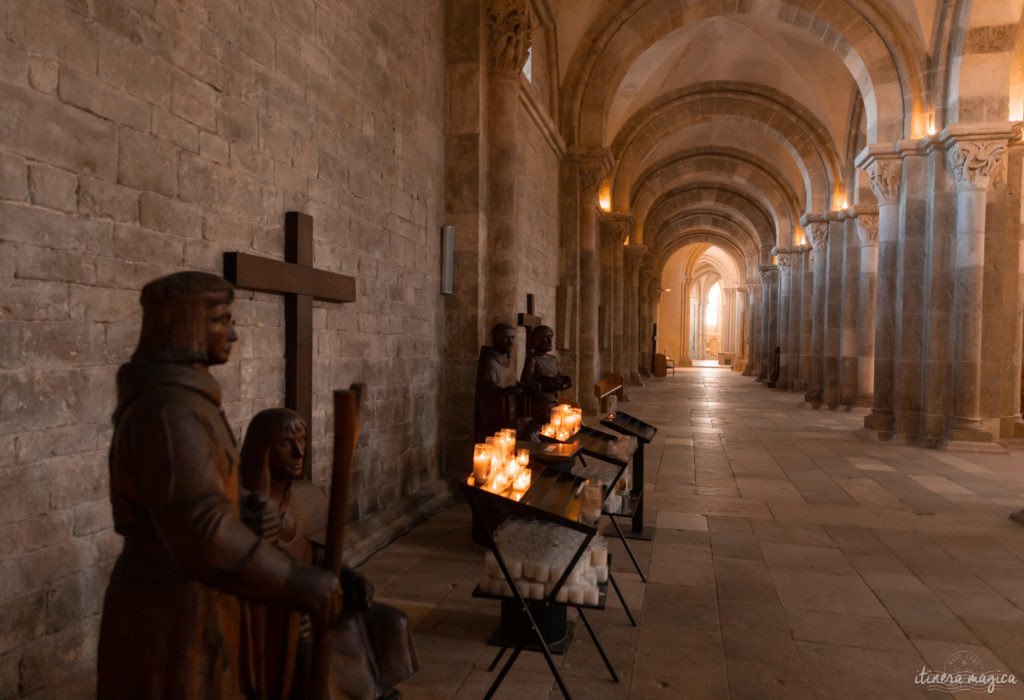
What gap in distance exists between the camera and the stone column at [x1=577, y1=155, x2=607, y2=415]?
12.5 meters

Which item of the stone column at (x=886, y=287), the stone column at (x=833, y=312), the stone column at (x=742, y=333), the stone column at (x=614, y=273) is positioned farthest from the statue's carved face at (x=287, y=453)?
the stone column at (x=742, y=333)

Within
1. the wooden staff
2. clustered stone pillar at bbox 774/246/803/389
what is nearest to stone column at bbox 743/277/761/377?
clustered stone pillar at bbox 774/246/803/389

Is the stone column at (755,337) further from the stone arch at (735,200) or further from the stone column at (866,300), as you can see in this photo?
the stone column at (866,300)

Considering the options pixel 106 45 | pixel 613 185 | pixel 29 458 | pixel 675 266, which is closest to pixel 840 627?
pixel 29 458

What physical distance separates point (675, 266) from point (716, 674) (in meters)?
42.9

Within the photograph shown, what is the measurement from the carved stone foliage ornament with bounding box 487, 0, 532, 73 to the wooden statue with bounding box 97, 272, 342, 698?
19.9ft

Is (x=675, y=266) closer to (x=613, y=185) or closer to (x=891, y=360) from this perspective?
(x=613, y=185)

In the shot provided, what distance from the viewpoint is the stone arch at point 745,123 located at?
640 inches

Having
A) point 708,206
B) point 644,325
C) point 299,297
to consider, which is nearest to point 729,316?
point 708,206

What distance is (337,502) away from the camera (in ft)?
4.42

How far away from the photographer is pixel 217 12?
10.8 ft

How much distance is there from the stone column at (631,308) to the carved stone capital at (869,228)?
27.3 feet

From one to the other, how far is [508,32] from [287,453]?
6.05m

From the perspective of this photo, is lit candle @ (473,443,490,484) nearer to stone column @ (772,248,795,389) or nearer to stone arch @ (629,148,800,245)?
stone column @ (772,248,795,389)
